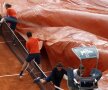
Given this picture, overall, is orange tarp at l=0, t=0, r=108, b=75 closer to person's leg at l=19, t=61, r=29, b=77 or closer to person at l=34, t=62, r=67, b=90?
person's leg at l=19, t=61, r=29, b=77

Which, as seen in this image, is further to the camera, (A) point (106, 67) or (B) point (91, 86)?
(A) point (106, 67)

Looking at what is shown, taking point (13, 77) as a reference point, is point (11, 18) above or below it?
above

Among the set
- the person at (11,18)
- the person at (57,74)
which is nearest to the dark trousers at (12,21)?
the person at (11,18)

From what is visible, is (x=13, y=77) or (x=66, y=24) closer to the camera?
(x=13, y=77)

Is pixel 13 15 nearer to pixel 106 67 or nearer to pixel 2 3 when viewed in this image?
pixel 2 3

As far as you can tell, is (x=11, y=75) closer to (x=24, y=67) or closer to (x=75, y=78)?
(x=24, y=67)

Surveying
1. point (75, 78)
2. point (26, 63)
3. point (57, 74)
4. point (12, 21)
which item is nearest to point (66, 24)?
point (12, 21)

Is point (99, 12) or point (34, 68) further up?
point (99, 12)

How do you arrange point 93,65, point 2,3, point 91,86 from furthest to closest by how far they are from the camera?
point 2,3, point 93,65, point 91,86

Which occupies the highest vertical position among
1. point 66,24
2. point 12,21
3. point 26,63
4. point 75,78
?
point 75,78

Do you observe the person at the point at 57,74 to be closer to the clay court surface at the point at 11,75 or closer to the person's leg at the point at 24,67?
the clay court surface at the point at 11,75

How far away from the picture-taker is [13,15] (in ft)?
40.8

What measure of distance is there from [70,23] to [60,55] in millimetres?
2229

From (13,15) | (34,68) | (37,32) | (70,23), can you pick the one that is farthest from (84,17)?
(34,68)
